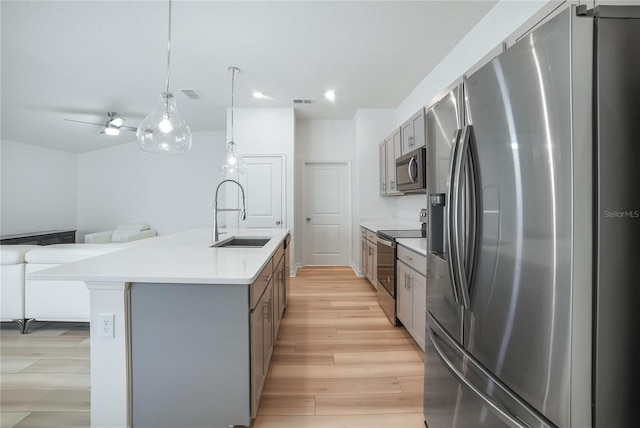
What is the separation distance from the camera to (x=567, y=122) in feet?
2.42

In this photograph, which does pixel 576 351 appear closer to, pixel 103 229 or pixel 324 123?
pixel 324 123

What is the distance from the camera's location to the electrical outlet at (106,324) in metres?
1.36

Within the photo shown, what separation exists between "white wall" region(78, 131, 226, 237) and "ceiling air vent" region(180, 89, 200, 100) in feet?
6.48

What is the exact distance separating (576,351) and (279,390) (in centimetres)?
170

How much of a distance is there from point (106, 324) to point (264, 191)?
3633 mm

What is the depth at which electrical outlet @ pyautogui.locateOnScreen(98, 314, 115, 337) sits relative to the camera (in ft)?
4.47

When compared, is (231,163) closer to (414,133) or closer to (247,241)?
(247,241)

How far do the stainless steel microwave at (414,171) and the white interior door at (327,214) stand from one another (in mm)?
2256

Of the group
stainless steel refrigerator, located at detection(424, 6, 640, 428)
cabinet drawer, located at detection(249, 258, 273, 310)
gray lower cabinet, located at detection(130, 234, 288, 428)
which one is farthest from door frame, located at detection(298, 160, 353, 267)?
stainless steel refrigerator, located at detection(424, 6, 640, 428)

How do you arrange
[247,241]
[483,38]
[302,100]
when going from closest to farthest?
[483,38] < [247,241] < [302,100]

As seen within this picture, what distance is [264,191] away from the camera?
4.87m

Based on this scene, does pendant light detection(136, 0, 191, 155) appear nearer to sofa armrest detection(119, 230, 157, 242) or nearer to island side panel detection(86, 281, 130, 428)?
island side panel detection(86, 281, 130, 428)

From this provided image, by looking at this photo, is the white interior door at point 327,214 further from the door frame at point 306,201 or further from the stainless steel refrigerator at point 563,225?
the stainless steel refrigerator at point 563,225

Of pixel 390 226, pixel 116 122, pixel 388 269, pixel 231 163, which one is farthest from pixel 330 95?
pixel 116 122
